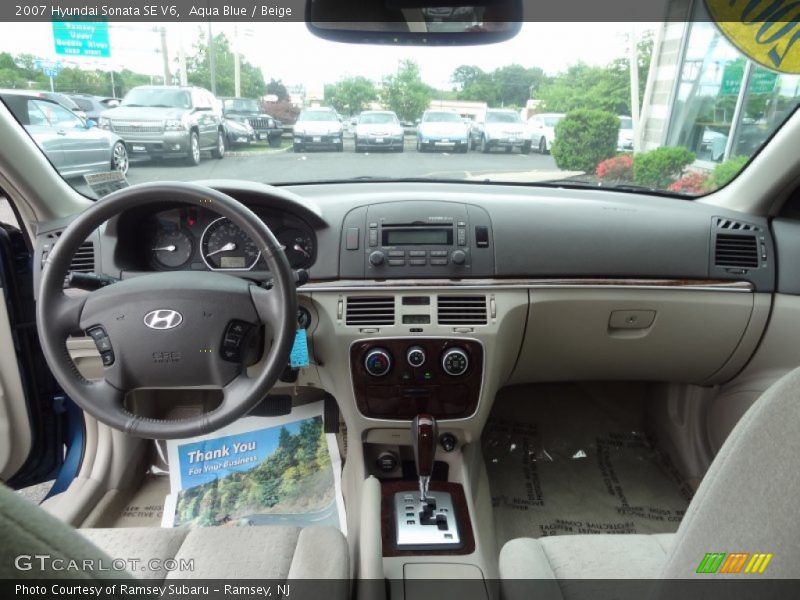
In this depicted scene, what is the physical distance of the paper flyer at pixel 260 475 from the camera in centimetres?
238

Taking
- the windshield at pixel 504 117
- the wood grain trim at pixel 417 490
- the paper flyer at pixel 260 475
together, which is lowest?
the paper flyer at pixel 260 475

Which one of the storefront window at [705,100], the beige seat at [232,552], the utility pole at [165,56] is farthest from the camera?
the storefront window at [705,100]

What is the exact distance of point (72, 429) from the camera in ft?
8.22

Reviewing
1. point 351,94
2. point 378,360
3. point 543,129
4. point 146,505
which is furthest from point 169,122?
point 146,505

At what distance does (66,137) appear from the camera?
219 cm

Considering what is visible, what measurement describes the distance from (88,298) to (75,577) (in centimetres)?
128

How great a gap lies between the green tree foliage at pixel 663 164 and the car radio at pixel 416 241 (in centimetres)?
78

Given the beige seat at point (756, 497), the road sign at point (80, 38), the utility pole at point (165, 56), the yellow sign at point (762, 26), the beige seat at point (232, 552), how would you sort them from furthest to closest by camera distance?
1. the utility pole at point (165, 56)
2. the road sign at point (80, 38)
3. the yellow sign at point (762, 26)
4. the beige seat at point (232, 552)
5. the beige seat at point (756, 497)

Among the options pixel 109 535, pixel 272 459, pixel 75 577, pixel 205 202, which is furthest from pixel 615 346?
pixel 75 577

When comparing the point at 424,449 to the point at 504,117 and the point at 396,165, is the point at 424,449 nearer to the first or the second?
the point at 396,165

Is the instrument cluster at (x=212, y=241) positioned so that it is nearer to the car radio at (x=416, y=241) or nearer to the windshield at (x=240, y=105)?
the car radio at (x=416, y=241)

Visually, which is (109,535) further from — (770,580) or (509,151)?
(509,151)

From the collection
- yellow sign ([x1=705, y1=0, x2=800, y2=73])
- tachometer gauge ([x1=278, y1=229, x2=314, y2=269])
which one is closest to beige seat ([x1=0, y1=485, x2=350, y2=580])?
tachometer gauge ([x1=278, y1=229, x2=314, y2=269])

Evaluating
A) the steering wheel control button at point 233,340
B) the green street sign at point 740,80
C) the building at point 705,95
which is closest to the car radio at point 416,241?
the steering wheel control button at point 233,340
